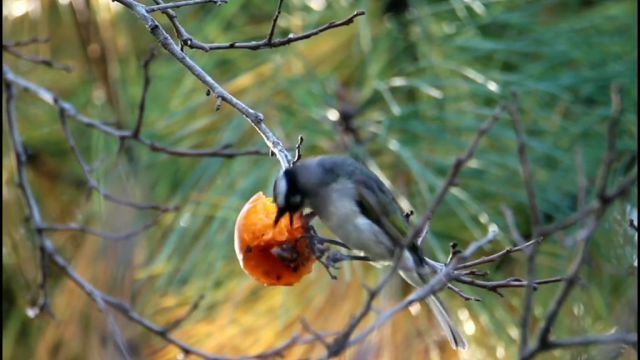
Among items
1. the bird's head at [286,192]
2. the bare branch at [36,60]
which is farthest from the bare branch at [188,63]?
the bare branch at [36,60]

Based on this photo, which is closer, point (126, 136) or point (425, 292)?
point (425, 292)

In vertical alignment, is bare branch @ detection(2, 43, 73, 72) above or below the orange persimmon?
below

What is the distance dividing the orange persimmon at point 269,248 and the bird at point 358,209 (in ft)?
0.08

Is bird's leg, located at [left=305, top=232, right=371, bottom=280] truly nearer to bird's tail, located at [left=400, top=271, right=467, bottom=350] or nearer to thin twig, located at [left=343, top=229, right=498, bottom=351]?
bird's tail, located at [left=400, top=271, right=467, bottom=350]

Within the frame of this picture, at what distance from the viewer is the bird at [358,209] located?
1.10 meters

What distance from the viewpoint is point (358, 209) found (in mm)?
1133

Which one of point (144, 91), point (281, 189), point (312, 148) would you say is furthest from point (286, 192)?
point (312, 148)

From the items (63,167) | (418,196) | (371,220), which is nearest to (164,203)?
(63,167)

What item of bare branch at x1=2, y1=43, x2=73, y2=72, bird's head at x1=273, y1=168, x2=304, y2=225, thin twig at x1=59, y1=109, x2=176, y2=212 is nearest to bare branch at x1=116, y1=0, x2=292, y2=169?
bird's head at x1=273, y1=168, x2=304, y2=225

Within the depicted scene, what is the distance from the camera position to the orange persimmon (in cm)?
105

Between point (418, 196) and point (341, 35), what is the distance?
0.84 feet

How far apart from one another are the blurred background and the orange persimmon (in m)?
0.48

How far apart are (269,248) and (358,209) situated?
0.12 m

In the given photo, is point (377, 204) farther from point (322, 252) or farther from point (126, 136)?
point (126, 136)
